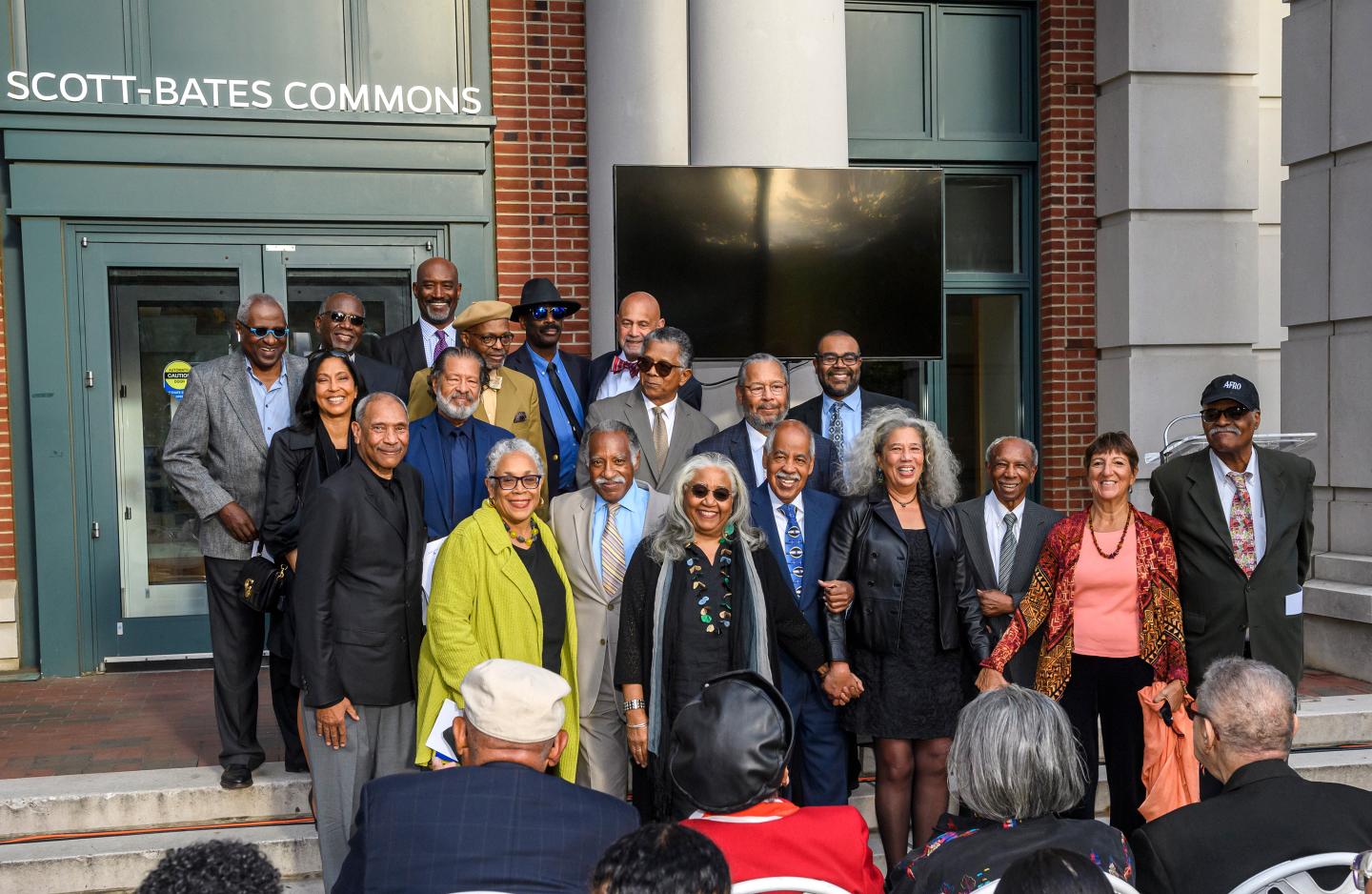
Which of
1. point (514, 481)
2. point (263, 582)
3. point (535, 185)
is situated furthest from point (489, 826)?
point (535, 185)

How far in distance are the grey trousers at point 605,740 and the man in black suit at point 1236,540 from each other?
238 cm

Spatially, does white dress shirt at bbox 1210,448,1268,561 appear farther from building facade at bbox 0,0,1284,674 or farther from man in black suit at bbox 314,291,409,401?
man in black suit at bbox 314,291,409,401

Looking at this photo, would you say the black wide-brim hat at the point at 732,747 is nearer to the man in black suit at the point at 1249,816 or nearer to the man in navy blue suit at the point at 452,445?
the man in black suit at the point at 1249,816

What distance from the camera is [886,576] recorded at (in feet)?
15.9

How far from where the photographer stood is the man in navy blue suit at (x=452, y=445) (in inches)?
204

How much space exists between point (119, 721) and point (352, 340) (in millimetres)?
2568

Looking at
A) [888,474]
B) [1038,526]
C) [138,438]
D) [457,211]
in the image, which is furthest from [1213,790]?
[138,438]

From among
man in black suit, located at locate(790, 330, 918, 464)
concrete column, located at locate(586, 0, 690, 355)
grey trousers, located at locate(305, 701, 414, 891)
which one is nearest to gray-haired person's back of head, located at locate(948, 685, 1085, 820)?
grey trousers, located at locate(305, 701, 414, 891)

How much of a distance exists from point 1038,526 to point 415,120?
5123mm

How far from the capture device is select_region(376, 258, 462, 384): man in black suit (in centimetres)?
621

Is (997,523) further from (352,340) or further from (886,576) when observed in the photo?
(352,340)

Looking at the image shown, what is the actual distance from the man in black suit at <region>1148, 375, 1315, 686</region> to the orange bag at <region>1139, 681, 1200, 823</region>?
55 centimetres

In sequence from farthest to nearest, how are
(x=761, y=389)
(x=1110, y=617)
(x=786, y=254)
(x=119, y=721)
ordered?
(x=786, y=254)
(x=119, y=721)
(x=761, y=389)
(x=1110, y=617)

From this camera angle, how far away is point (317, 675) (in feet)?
14.6
